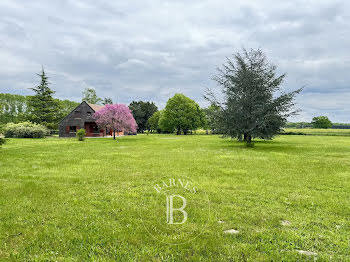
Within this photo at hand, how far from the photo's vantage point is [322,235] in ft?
12.4

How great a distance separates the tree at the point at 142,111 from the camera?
7344cm

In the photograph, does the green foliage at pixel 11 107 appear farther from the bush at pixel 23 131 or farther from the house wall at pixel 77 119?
the bush at pixel 23 131

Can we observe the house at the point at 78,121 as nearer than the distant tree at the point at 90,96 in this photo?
Yes

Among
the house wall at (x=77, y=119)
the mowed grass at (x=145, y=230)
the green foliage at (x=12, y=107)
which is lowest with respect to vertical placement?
the mowed grass at (x=145, y=230)

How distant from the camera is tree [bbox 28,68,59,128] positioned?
48.6 meters

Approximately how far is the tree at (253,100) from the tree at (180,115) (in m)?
34.4

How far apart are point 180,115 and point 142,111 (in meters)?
22.4

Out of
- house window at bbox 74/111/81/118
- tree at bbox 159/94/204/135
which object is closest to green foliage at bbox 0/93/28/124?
house window at bbox 74/111/81/118

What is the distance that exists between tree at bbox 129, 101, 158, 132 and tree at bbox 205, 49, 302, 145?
2121 inches

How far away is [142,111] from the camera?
75.0 m

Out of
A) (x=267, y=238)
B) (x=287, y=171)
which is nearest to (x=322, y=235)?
(x=267, y=238)

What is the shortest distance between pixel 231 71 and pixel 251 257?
68.8 ft

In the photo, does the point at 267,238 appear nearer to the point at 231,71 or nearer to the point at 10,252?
the point at 10,252

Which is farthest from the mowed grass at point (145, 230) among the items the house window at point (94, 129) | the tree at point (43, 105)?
the tree at point (43, 105)
